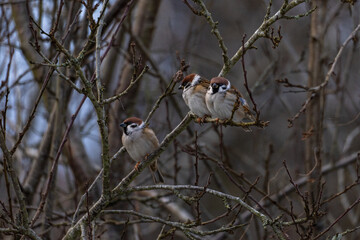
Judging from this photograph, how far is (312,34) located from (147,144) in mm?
2561

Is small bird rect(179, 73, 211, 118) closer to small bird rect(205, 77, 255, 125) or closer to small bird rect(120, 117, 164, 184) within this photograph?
small bird rect(205, 77, 255, 125)

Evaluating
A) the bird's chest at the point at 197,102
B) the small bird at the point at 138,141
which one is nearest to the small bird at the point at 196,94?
the bird's chest at the point at 197,102

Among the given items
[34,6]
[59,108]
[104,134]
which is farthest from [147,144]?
[34,6]

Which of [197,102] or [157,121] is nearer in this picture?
[197,102]

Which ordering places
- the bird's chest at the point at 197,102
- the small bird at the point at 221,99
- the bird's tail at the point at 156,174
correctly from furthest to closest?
the bird's tail at the point at 156,174 < the bird's chest at the point at 197,102 < the small bird at the point at 221,99

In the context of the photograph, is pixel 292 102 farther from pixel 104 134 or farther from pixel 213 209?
pixel 104 134

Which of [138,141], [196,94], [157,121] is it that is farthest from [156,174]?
[157,121]

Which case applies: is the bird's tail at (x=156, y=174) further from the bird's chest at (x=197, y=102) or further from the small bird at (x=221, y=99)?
the small bird at (x=221, y=99)

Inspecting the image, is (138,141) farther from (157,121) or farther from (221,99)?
(157,121)

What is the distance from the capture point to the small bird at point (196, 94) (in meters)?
4.14

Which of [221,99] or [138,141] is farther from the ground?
[138,141]

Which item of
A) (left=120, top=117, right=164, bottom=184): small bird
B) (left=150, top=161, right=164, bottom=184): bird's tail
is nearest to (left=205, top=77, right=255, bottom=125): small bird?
(left=120, top=117, right=164, bottom=184): small bird

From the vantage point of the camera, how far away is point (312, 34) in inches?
232

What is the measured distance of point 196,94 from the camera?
14.3 ft
